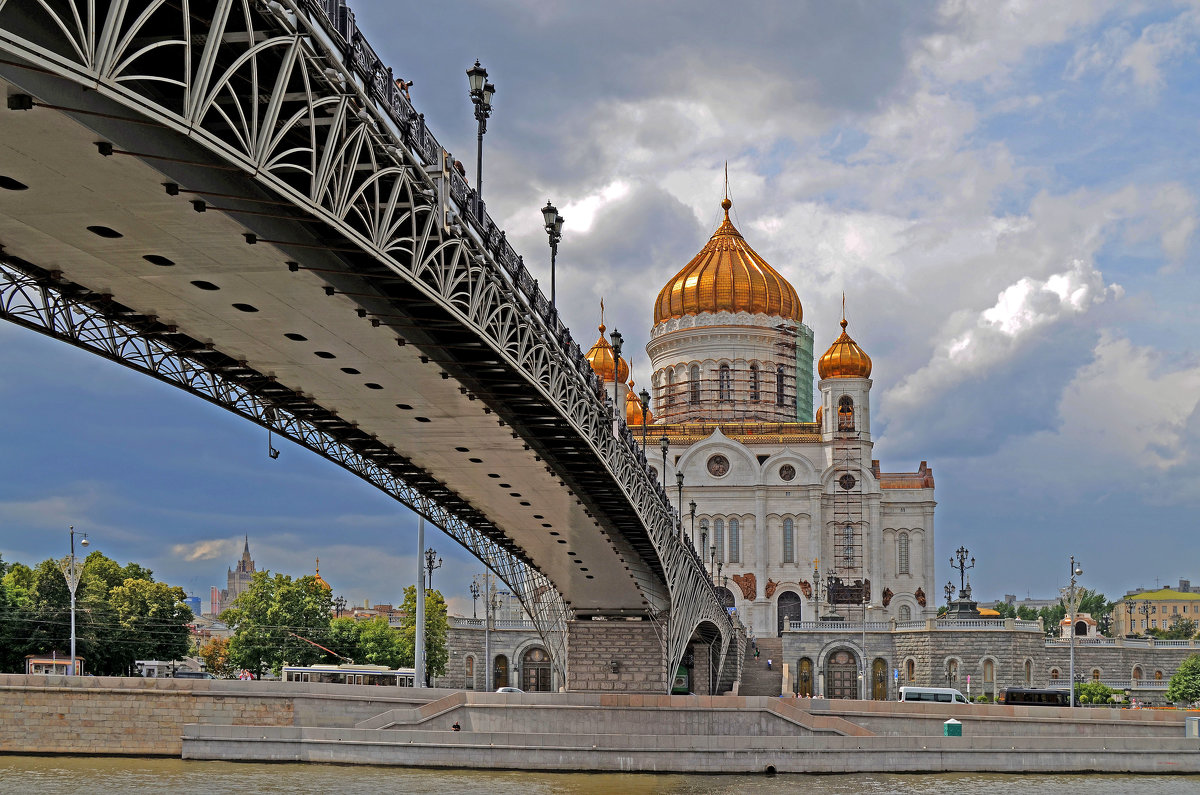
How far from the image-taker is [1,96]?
11820mm

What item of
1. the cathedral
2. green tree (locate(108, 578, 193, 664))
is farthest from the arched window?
green tree (locate(108, 578, 193, 664))

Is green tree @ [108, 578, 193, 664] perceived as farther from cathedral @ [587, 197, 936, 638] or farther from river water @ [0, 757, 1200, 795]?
cathedral @ [587, 197, 936, 638]

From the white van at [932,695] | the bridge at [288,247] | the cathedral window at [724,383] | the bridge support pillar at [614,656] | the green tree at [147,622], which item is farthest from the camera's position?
the cathedral window at [724,383]

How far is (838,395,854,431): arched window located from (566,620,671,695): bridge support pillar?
43.6 metres

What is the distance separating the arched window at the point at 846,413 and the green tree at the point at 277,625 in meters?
38.5

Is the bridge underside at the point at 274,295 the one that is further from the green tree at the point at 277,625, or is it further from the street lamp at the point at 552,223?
the green tree at the point at 277,625

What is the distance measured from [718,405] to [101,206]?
81.0m

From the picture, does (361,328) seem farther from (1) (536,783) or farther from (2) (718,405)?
(2) (718,405)

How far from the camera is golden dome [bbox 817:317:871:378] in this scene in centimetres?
9244

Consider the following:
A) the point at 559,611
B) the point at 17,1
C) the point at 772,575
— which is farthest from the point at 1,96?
the point at 772,575

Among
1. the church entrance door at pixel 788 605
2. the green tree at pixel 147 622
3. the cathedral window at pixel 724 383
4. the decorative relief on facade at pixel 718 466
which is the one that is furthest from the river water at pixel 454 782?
the cathedral window at pixel 724 383

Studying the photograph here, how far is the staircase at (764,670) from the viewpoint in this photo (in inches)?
2904

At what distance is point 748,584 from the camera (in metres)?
88.6

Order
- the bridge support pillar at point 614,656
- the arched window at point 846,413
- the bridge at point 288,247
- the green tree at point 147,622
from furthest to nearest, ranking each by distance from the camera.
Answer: the arched window at point 846,413 → the green tree at point 147,622 → the bridge support pillar at point 614,656 → the bridge at point 288,247
